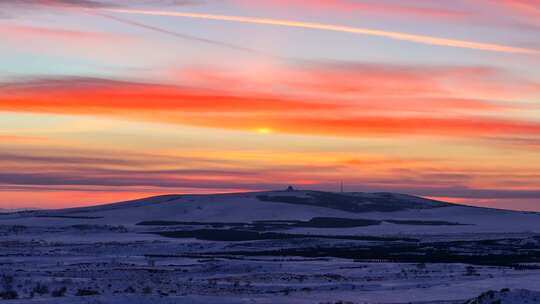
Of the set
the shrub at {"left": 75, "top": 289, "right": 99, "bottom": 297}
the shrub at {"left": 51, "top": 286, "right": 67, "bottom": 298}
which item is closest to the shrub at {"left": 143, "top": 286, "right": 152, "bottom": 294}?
the shrub at {"left": 75, "top": 289, "right": 99, "bottom": 297}

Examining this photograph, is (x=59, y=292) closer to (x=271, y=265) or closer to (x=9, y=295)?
(x=9, y=295)

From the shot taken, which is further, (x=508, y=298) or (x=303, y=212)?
(x=303, y=212)

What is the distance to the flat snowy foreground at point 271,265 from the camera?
106ft

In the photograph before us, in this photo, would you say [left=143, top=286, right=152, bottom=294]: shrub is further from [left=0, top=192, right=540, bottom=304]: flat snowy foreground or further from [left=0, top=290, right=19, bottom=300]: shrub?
[left=0, top=290, right=19, bottom=300]: shrub

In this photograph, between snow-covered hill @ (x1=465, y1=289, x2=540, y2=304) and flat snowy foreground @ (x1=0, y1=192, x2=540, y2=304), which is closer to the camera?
snow-covered hill @ (x1=465, y1=289, x2=540, y2=304)

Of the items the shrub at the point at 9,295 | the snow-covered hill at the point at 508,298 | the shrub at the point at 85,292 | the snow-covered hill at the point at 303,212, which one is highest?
the snow-covered hill at the point at 303,212

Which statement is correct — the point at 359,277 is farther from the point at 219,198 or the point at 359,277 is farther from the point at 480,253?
the point at 219,198

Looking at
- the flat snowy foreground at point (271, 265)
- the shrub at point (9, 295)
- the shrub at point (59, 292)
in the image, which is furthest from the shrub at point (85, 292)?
the shrub at point (9, 295)

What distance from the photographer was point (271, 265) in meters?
47.6

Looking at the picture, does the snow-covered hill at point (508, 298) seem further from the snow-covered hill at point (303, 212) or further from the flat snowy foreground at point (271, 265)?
the snow-covered hill at point (303, 212)

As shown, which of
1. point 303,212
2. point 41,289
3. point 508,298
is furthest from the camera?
point 303,212

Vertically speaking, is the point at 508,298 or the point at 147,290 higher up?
the point at 508,298

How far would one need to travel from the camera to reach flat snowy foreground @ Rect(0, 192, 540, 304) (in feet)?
106

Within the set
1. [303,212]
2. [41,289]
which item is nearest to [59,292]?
[41,289]
